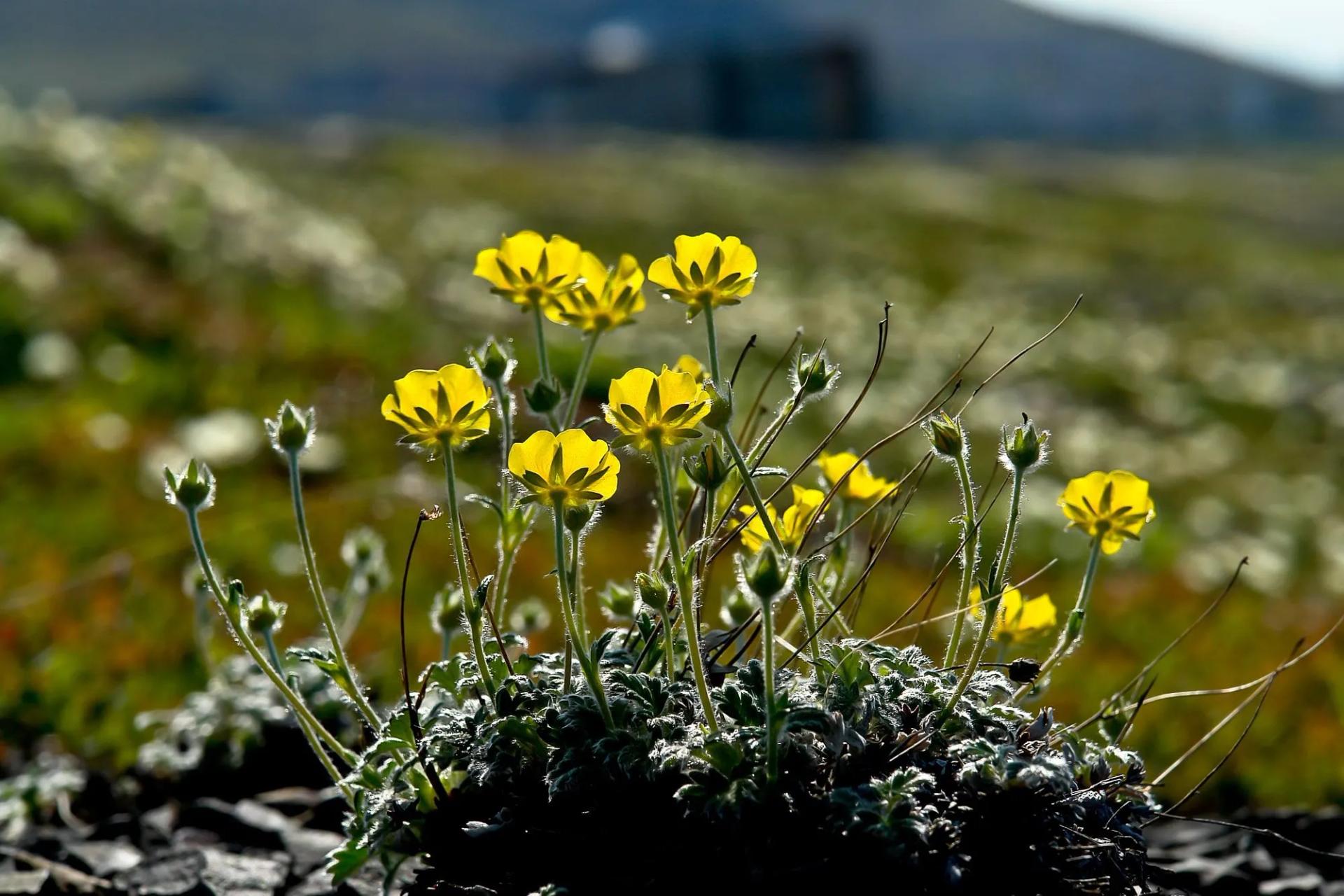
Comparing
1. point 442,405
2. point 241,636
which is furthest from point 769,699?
point 241,636

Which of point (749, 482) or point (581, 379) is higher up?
point (581, 379)

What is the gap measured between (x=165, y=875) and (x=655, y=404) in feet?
4.54

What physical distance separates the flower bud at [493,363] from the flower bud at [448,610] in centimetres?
47

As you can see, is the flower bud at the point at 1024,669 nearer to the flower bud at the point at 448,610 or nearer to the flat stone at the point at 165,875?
the flower bud at the point at 448,610

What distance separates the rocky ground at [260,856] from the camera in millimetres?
2221

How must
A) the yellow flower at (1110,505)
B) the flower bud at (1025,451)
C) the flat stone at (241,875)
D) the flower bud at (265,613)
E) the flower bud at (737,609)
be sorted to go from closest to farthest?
1. the flower bud at (1025,451)
2. the yellow flower at (1110,505)
3. the flower bud at (265,613)
4. the flower bud at (737,609)
5. the flat stone at (241,875)

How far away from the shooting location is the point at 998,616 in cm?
Result: 210

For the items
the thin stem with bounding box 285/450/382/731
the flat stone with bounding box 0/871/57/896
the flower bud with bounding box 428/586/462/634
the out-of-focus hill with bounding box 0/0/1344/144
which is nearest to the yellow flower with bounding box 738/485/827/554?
the flower bud with bounding box 428/586/462/634

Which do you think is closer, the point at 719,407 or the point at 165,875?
the point at 719,407

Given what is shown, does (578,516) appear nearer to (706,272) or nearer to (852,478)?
(706,272)

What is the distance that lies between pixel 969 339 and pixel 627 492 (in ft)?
19.8

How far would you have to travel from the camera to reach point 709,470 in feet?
5.63

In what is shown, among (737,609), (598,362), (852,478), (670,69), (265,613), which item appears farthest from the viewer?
(670,69)

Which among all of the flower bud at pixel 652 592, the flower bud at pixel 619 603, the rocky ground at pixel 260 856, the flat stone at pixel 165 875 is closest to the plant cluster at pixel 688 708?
the flower bud at pixel 652 592
